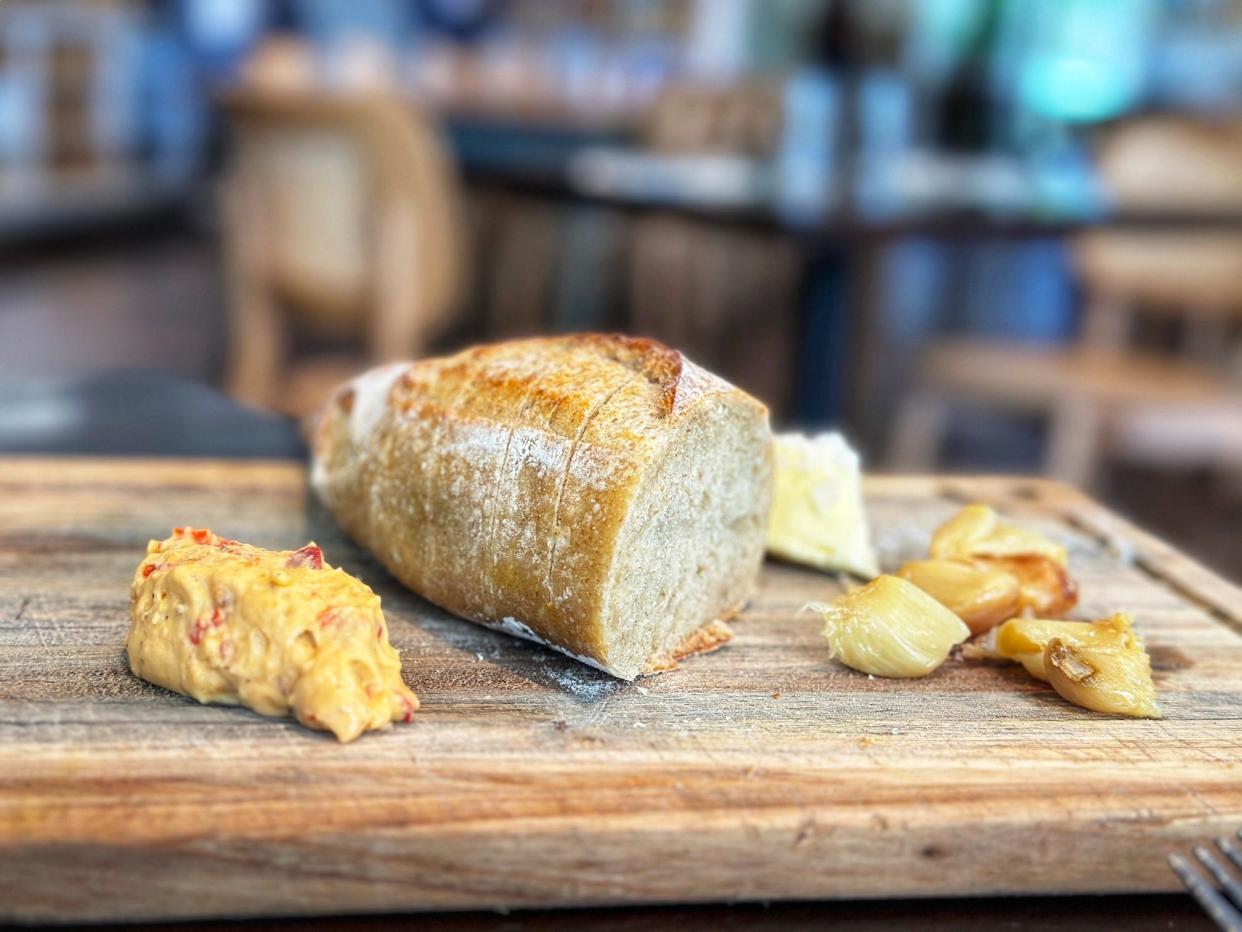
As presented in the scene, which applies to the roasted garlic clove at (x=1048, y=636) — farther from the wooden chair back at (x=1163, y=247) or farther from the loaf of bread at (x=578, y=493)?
the wooden chair back at (x=1163, y=247)

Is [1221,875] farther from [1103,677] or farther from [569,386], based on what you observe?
[569,386]

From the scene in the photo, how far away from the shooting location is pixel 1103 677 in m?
1.28

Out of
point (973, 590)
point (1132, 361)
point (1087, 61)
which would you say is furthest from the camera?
point (1087, 61)

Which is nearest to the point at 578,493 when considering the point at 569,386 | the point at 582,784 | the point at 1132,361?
the point at 569,386

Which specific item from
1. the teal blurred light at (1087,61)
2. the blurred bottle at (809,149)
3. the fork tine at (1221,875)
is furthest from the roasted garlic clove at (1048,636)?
the teal blurred light at (1087,61)

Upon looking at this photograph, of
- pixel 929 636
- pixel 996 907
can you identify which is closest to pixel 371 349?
pixel 929 636

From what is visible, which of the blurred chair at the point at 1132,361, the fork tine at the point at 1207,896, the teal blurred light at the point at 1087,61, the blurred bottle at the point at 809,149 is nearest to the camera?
the fork tine at the point at 1207,896

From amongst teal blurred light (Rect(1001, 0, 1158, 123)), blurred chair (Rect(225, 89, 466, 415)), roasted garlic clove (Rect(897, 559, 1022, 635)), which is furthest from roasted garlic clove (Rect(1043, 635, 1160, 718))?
teal blurred light (Rect(1001, 0, 1158, 123))

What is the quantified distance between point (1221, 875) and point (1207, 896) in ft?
0.21

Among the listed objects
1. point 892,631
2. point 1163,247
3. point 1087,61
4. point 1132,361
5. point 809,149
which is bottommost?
point 1132,361

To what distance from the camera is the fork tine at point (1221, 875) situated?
97 centimetres

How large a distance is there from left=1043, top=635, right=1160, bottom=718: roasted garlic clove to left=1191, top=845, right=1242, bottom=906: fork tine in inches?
9.0

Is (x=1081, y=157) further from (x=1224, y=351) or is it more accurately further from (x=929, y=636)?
(x=929, y=636)

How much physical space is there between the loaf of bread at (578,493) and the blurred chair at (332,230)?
2775mm
